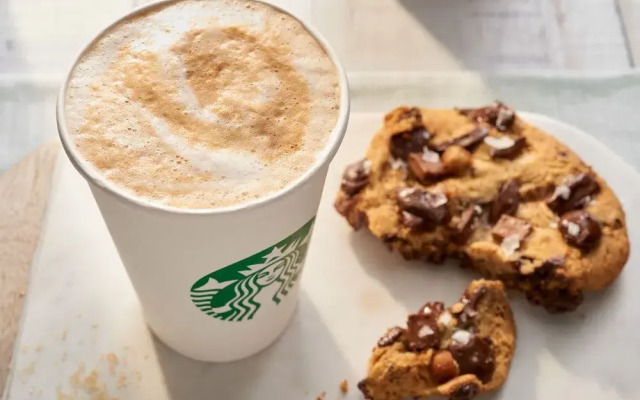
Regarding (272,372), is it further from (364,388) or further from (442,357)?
(442,357)

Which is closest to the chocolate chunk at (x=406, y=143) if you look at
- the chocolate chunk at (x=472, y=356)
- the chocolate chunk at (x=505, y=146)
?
the chocolate chunk at (x=505, y=146)

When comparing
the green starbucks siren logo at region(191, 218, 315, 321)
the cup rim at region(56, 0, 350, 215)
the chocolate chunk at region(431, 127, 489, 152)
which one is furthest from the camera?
the chocolate chunk at region(431, 127, 489, 152)

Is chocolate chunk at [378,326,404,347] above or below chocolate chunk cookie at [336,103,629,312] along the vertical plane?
below

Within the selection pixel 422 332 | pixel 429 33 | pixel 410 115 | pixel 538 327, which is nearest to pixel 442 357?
pixel 422 332

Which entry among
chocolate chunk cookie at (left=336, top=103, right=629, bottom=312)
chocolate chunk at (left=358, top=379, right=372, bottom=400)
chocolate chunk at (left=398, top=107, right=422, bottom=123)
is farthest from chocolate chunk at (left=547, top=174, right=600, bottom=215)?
chocolate chunk at (left=358, top=379, right=372, bottom=400)

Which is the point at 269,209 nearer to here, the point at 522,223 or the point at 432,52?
the point at 522,223

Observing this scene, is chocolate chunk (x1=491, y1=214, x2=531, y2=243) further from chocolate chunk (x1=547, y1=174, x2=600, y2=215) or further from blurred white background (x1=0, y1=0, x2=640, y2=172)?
blurred white background (x1=0, y1=0, x2=640, y2=172)

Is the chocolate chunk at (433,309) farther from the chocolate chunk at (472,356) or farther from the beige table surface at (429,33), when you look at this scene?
the beige table surface at (429,33)

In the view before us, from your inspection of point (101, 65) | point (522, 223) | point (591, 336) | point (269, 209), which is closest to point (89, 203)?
point (101, 65)
